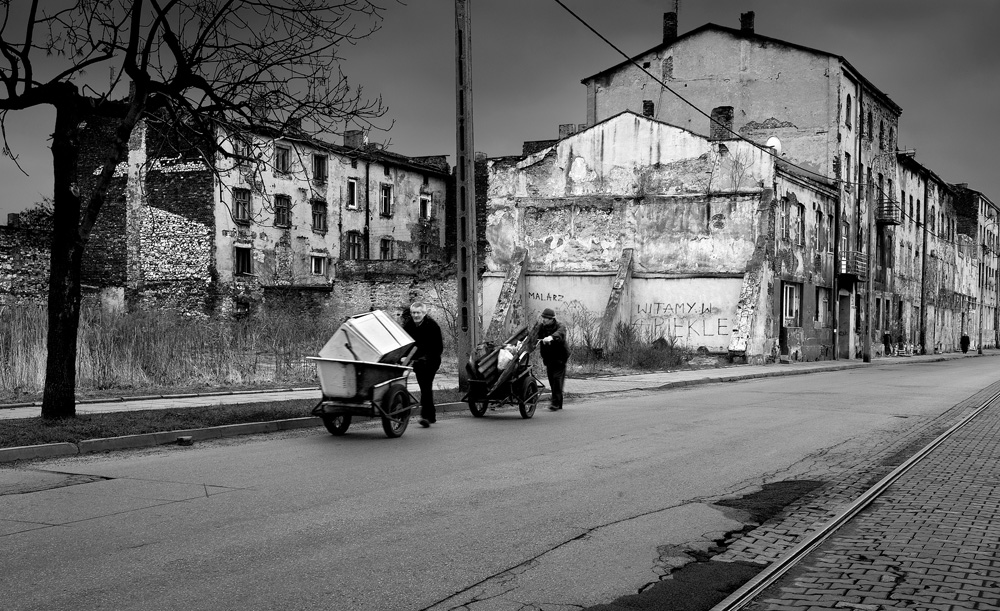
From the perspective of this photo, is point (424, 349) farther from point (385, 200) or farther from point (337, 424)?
point (385, 200)

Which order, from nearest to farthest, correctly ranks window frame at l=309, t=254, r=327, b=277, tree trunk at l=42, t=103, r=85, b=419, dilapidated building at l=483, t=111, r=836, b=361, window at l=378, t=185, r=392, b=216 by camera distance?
1. tree trunk at l=42, t=103, r=85, b=419
2. dilapidated building at l=483, t=111, r=836, b=361
3. window frame at l=309, t=254, r=327, b=277
4. window at l=378, t=185, r=392, b=216

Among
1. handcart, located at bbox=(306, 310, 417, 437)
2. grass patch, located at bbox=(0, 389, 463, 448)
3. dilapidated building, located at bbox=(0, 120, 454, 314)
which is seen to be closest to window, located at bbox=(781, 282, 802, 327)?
dilapidated building, located at bbox=(0, 120, 454, 314)

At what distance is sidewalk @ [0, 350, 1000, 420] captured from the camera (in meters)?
14.8

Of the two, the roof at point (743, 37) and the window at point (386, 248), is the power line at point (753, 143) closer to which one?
the roof at point (743, 37)

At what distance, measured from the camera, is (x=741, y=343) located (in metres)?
35.8

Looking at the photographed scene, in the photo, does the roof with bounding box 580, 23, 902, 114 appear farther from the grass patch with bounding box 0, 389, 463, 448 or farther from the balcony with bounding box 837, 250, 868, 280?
the grass patch with bounding box 0, 389, 463, 448

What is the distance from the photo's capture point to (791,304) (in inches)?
1596

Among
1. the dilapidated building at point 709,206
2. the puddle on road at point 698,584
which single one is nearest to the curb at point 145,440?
the puddle on road at point 698,584

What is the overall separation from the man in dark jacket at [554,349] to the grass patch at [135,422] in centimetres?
391

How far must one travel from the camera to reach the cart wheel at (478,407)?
15.8 metres

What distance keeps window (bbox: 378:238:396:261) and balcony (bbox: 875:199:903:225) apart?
1026 inches

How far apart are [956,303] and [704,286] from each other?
4461 centimetres

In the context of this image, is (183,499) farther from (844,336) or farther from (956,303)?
(956,303)

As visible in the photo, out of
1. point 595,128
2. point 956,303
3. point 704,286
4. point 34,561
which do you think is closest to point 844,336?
point 704,286
